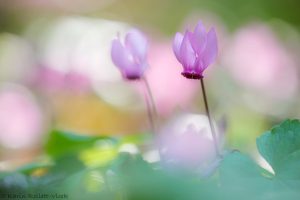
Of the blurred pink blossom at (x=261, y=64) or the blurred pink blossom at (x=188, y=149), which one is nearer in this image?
the blurred pink blossom at (x=188, y=149)

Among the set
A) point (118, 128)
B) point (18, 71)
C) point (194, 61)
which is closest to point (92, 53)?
point (18, 71)

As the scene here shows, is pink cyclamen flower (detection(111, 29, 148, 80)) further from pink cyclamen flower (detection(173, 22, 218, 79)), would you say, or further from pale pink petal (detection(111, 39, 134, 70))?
pink cyclamen flower (detection(173, 22, 218, 79))

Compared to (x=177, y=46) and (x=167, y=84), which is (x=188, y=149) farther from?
(x=167, y=84)

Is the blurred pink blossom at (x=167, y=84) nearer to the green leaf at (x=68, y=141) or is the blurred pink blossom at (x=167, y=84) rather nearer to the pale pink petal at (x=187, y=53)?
the green leaf at (x=68, y=141)

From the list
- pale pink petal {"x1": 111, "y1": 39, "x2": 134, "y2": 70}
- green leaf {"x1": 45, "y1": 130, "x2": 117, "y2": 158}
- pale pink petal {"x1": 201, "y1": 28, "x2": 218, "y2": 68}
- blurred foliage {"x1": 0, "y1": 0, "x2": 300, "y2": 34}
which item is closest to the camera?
pale pink petal {"x1": 201, "y1": 28, "x2": 218, "y2": 68}

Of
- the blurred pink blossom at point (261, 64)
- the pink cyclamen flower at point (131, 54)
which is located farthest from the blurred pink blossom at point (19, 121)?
the pink cyclamen flower at point (131, 54)

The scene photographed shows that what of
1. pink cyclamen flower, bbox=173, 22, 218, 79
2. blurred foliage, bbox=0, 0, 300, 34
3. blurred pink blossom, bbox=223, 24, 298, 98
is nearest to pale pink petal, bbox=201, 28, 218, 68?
pink cyclamen flower, bbox=173, 22, 218, 79

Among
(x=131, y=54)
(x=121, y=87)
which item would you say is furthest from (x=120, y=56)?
(x=121, y=87)

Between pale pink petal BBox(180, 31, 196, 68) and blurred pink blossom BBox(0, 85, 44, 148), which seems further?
blurred pink blossom BBox(0, 85, 44, 148)

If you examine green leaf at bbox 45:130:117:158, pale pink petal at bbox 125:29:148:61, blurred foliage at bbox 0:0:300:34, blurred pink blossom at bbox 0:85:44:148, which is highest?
blurred foliage at bbox 0:0:300:34
